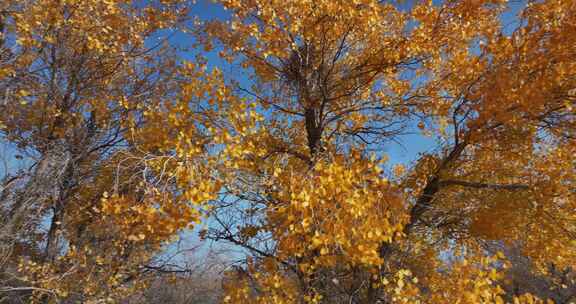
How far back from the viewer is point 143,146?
6500 mm

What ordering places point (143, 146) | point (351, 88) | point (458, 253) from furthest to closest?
point (458, 253) → point (351, 88) → point (143, 146)

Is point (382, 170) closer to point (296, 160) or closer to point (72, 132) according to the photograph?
point (296, 160)

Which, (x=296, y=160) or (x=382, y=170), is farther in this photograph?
(x=296, y=160)

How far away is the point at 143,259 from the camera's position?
9000 mm

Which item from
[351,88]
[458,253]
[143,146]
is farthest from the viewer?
[458,253]

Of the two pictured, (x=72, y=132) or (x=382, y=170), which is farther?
(x=72, y=132)

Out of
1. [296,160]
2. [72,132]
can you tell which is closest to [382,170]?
[296,160]

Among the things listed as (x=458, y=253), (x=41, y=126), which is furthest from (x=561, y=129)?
(x=41, y=126)

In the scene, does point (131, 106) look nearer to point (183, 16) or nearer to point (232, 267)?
point (183, 16)

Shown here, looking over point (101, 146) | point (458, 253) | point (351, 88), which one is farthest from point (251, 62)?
point (458, 253)

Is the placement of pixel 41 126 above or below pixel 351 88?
below

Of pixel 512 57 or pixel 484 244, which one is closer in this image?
pixel 512 57

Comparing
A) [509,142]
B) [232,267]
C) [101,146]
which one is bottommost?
[232,267]

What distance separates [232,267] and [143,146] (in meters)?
2.75
